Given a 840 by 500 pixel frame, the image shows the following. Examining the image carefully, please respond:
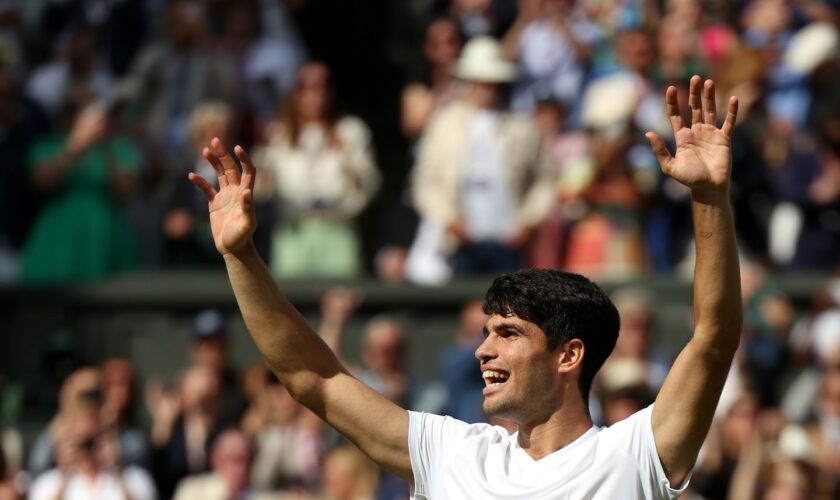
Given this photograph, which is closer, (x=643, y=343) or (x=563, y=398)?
(x=563, y=398)

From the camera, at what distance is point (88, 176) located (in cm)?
1141

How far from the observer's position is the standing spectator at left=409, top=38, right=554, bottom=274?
11055 mm

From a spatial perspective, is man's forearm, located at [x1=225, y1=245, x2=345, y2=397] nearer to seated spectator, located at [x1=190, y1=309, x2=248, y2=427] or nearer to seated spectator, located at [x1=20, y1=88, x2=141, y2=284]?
seated spectator, located at [x1=190, y1=309, x2=248, y2=427]

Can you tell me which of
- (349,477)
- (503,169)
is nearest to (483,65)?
(503,169)

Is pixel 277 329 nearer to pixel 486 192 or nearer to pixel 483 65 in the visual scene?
pixel 486 192

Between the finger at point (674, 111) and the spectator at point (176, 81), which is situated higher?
the spectator at point (176, 81)

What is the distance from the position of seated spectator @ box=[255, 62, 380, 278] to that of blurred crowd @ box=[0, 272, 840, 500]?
91 centimetres

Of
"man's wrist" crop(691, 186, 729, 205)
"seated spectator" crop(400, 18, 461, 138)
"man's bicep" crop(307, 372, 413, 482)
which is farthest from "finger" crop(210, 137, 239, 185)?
"seated spectator" crop(400, 18, 461, 138)

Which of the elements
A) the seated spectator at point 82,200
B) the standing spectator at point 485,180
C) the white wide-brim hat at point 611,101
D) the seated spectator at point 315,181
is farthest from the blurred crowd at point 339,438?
the seated spectator at point 82,200

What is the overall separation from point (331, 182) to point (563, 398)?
21.6 ft

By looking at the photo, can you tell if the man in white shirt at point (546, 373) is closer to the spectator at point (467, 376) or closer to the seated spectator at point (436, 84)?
the spectator at point (467, 376)

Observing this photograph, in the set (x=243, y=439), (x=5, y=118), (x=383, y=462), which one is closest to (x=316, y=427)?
(x=243, y=439)

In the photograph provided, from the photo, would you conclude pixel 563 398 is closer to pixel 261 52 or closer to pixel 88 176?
pixel 88 176

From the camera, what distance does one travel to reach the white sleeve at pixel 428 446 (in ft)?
16.3
